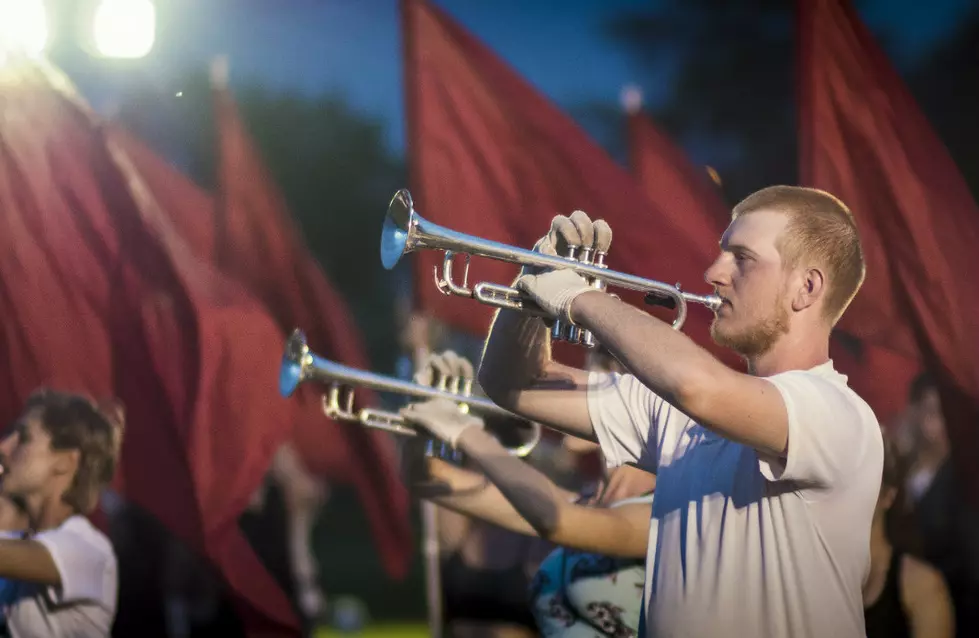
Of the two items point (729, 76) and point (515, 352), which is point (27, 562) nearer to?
point (515, 352)

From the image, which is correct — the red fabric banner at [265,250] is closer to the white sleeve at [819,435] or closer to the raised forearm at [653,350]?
the raised forearm at [653,350]

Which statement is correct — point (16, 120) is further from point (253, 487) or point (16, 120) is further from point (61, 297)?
point (253, 487)

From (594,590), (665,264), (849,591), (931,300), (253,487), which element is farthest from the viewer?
(253,487)

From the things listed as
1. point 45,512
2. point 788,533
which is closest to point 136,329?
point 45,512

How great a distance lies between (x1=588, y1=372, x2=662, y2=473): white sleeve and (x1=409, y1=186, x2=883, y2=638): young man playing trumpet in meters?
0.06

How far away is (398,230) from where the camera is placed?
314 cm

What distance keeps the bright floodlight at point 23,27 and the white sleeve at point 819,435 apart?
506cm

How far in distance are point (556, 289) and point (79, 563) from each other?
295 centimetres

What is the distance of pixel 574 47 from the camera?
5.67 m

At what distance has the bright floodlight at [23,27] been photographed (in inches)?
235

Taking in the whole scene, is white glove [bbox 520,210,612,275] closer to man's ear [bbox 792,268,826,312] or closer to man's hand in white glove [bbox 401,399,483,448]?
man's ear [bbox 792,268,826,312]

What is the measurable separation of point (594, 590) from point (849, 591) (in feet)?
4.68

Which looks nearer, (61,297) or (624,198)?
(624,198)

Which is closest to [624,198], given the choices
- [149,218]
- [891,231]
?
[891,231]
